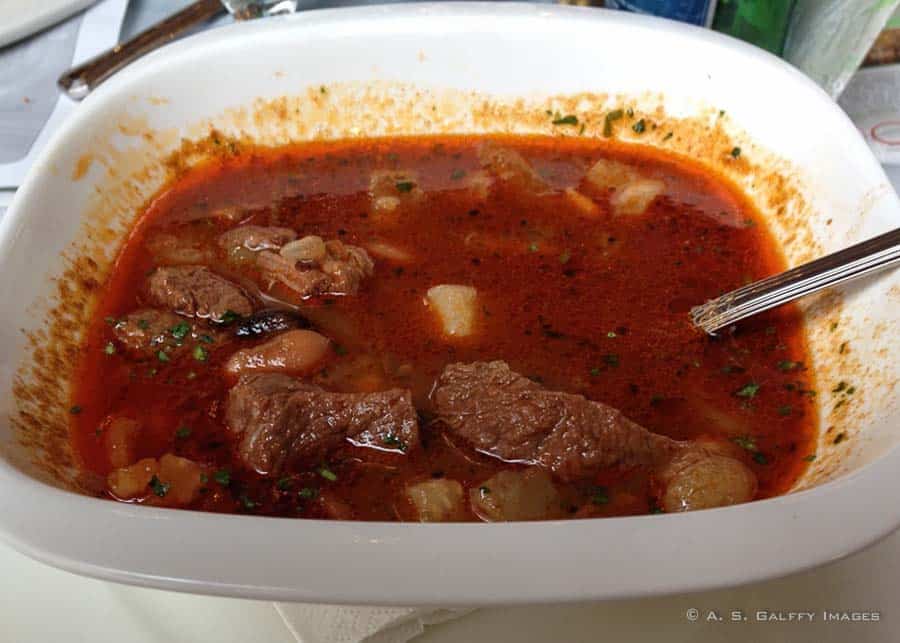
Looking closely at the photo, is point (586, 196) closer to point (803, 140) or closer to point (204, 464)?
point (803, 140)

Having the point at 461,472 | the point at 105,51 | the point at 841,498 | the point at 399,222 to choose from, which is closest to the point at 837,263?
the point at 841,498

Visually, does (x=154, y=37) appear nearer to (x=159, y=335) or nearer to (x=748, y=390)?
(x=159, y=335)

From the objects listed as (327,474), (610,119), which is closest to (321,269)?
(327,474)

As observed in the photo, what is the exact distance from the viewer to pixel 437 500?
66.7 inches

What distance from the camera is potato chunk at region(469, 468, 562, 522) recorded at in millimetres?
1673

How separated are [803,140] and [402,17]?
4.27 ft

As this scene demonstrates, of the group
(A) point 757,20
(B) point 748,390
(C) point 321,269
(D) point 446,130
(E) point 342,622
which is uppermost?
(A) point 757,20

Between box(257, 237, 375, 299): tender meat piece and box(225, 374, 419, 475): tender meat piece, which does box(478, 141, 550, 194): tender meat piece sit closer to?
box(257, 237, 375, 299): tender meat piece

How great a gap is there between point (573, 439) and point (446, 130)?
4.37 feet

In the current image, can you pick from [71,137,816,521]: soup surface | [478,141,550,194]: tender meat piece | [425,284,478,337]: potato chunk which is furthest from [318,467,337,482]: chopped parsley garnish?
[478,141,550,194]: tender meat piece

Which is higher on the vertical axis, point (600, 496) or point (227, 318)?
point (227, 318)

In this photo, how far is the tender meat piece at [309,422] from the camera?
177cm

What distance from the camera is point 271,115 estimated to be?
257 cm

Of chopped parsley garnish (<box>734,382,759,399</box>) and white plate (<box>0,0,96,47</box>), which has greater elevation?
white plate (<box>0,0,96,47</box>)
